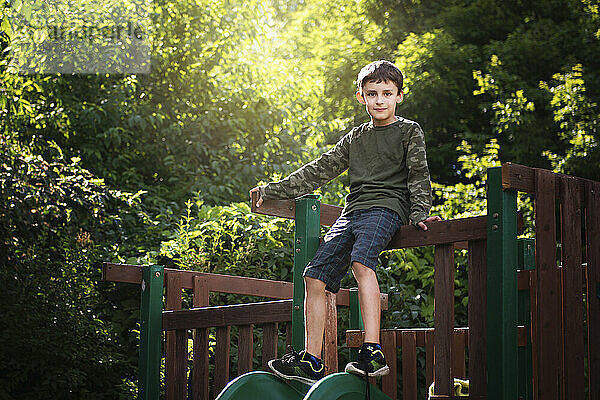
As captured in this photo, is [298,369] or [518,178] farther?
[298,369]

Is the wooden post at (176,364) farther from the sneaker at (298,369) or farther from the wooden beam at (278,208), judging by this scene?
the sneaker at (298,369)

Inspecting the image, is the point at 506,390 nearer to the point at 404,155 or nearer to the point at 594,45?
the point at 404,155

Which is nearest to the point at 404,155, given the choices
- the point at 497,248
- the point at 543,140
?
the point at 497,248

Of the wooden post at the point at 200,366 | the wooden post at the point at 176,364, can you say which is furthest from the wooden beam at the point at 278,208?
the wooden post at the point at 176,364

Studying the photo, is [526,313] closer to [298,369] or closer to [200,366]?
[298,369]

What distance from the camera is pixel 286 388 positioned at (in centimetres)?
324

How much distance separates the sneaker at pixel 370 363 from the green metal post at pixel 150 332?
5.58ft

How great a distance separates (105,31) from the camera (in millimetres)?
9102

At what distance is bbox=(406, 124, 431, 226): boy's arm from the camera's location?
3.02m

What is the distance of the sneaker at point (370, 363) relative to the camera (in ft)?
9.55

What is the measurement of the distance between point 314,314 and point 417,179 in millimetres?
685

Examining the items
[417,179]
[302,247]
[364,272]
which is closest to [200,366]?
[302,247]

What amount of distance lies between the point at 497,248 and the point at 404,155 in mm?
673

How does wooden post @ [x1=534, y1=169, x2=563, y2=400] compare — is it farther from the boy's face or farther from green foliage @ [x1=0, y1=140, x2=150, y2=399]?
green foliage @ [x1=0, y1=140, x2=150, y2=399]
